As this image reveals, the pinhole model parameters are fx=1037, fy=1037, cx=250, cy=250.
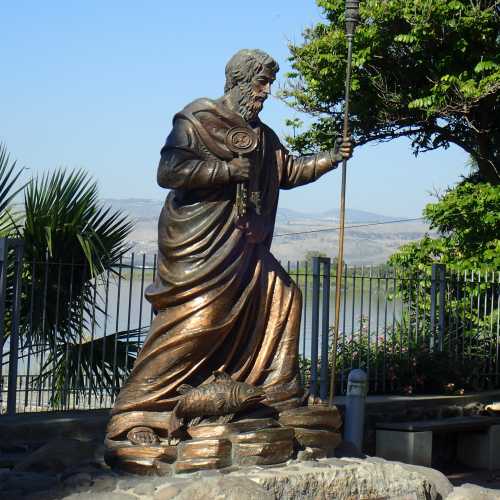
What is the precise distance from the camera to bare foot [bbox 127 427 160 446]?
238 inches

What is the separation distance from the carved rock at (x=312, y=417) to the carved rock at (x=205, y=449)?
1.82ft

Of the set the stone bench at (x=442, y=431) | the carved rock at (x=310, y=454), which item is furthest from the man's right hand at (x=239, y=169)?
the stone bench at (x=442, y=431)

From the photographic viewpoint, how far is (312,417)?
6.38 meters

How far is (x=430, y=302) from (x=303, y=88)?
435cm

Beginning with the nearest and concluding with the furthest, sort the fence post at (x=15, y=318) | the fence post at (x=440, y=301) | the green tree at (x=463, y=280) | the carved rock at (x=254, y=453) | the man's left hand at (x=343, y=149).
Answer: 1. the carved rock at (x=254, y=453)
2. the man's left hand at (x=343, y=149)
3. the fence post at (x=15, y=318)
4. the fence post at (x=440, y=301)
5. the green tree at (x=463, y=280)

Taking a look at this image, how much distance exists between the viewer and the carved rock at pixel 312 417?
633 centimetres

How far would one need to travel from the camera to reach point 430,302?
12164mm

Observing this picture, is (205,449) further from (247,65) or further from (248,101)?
(247,65)

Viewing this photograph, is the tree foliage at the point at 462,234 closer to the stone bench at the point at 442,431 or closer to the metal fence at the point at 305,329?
the metal fence at the point at 305,329

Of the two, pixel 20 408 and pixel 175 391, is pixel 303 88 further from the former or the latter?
pixel 175 391

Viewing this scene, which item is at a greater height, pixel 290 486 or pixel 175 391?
pixel 175 391

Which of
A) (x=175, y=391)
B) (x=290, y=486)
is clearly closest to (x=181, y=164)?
(x=175, y=391)

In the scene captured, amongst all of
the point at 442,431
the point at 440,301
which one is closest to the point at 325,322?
the point at 442,431

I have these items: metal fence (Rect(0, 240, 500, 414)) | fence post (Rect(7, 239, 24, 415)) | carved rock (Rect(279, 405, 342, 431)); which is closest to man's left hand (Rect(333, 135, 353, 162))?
carved rock (Rect(279, 405, 342, 431))
